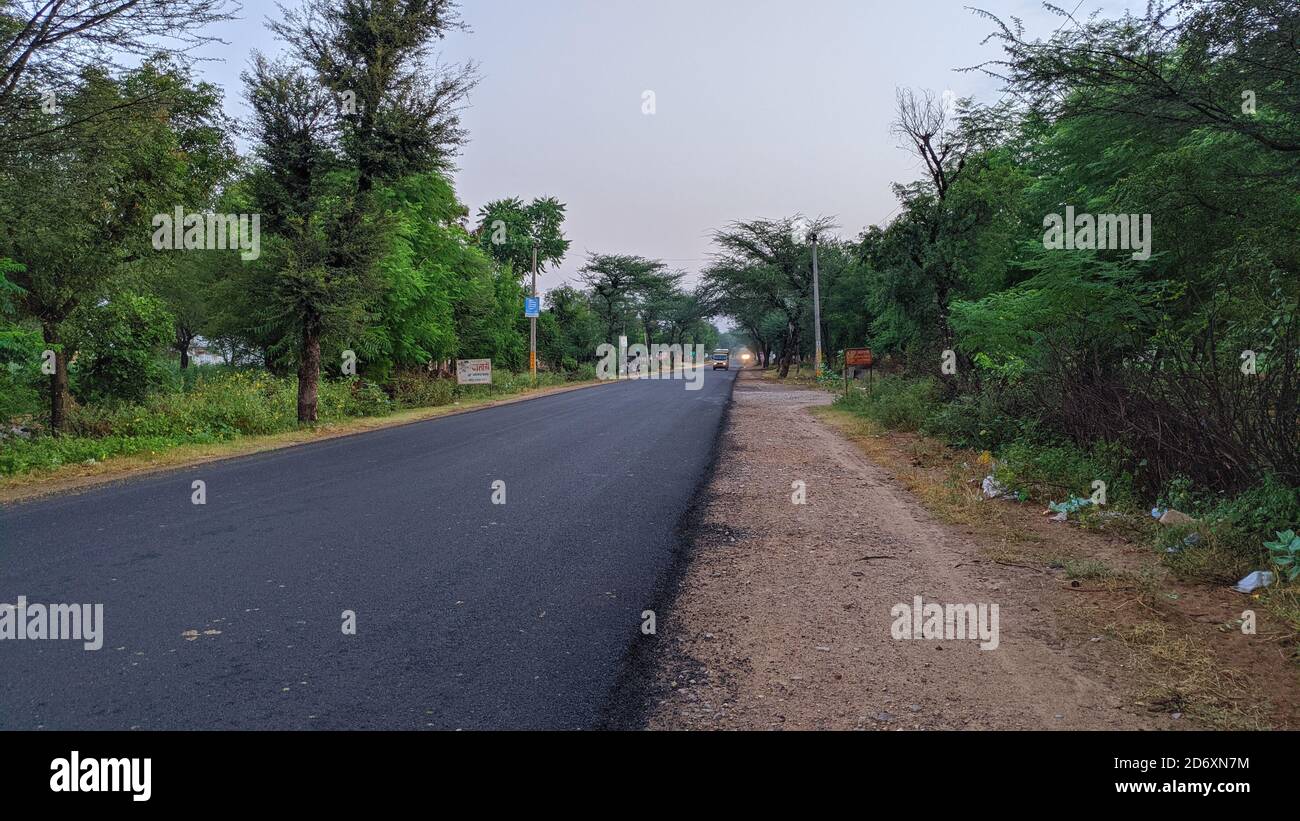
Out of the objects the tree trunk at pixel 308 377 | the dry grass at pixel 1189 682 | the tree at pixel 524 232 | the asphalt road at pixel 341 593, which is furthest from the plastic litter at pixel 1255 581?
the tree at pixel 524 232

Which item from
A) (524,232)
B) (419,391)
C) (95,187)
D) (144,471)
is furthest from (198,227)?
(524,232)

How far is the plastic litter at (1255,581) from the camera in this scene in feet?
16.0

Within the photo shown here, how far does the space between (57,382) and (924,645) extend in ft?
55.5

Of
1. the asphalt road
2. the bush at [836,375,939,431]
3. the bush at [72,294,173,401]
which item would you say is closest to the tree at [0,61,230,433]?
the bush at [72,294,173,401]

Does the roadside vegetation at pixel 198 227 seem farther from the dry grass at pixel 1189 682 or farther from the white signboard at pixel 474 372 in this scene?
the dry grass at pixel 1189 682

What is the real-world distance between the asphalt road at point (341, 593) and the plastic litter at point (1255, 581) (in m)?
4.02

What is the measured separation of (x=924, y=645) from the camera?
4266 mm

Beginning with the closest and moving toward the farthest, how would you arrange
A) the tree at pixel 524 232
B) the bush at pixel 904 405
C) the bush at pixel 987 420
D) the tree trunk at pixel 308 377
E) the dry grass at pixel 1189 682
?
the dry grass at pixel 1189 682 < the bush at pixel 987 420 < the bush at pixel 904 405 < the tree trunk at pixel 308 377 < the tree at pixel 524 232

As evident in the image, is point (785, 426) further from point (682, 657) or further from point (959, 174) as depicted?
point (682, 657)

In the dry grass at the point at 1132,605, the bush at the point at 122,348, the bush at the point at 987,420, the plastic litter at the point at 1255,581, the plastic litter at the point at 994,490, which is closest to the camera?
the dry grass at the point at 1132,605

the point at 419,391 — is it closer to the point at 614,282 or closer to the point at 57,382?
the point at 57,382

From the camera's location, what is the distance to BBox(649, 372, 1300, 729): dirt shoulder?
340 centimetres

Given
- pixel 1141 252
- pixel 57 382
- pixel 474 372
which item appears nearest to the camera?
pixel 1141 252
